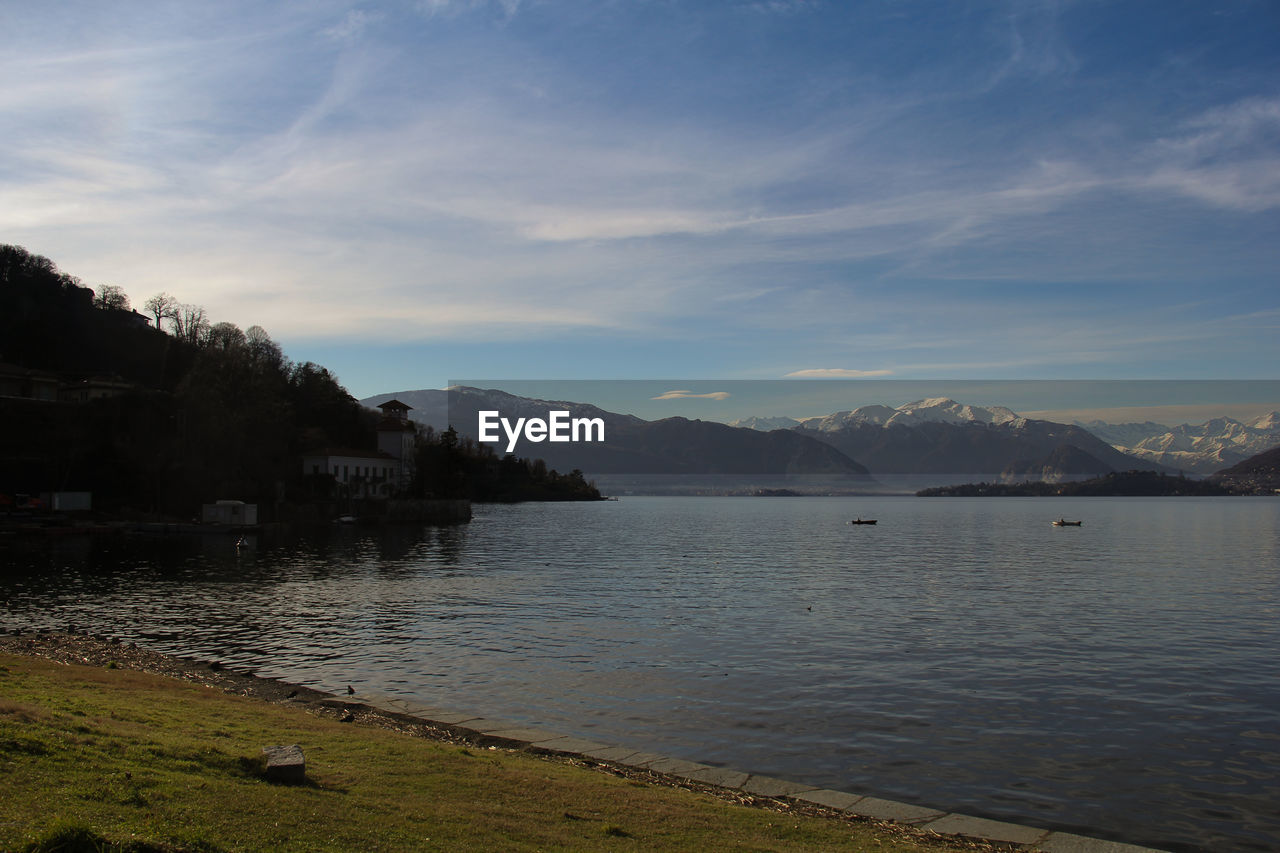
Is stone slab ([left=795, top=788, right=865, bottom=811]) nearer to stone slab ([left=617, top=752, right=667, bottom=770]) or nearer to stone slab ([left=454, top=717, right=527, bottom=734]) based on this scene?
stone slab ([left=617, top=752, right=667, bottom=770])

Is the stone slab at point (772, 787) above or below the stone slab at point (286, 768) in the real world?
below

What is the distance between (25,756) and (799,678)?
68.4ft

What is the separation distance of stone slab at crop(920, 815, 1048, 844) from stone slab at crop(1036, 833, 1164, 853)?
26 cm

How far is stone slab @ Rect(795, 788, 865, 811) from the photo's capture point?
1498 cm

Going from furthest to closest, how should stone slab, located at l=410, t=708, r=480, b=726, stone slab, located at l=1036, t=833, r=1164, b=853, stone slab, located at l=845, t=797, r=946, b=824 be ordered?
stone slab, located at l=410, t=708, r=480, b=726 < stone slab, located at l=845, t=797, r=946, b=824 < stone slab, located at l=1036, t=833, r=1164, b=853

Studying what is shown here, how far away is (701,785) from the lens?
1608cm

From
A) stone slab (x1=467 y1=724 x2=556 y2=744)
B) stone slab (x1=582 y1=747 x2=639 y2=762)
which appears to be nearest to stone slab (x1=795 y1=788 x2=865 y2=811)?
stone slab (x1=582 y1=747 x2=639 y2=762)

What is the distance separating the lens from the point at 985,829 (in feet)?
46.0

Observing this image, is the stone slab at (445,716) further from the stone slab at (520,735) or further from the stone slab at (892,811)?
the stone slab at (892,811)

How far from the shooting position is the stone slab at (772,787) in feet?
51.8

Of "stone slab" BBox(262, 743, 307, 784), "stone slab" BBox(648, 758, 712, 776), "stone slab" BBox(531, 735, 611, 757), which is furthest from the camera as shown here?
"stone slab" BBox(531, 735, 611, 757)

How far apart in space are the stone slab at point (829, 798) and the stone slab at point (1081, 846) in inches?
124

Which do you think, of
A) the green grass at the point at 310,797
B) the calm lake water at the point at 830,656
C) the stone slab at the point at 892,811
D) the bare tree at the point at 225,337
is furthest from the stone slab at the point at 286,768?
the bare tree at the point at 225,337

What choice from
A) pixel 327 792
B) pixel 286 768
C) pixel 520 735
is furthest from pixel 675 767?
pixel 286 768
